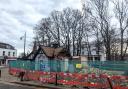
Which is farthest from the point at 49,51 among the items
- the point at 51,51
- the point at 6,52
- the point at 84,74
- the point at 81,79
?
the point at 6,52

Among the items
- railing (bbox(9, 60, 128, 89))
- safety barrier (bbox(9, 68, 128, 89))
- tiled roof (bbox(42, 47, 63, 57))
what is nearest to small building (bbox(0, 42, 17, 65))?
tiled roof (bbox(42, 47, 63, 57))

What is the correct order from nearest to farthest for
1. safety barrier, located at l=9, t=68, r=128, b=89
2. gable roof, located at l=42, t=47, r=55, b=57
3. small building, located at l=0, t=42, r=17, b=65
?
safety barrier, located at l=9, t=68, r=128, b=89 < gable roof, located at l=42, t=47, r=55, b=57 < small building, located at l=0, t=42, r=17, b=65

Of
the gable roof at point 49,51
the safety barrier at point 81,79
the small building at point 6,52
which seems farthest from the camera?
the small building at point 6,52

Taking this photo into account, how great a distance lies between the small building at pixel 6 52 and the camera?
Answer: 100 meters

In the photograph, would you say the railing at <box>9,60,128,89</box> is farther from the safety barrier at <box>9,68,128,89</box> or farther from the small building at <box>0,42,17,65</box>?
the small building at <box>0,42,17,65</box>

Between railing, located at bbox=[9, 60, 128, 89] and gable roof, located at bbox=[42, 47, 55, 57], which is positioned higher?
gable roof, located at bbox=[42, 47, 55, 57]

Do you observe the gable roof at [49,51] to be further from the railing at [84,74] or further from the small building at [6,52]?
the small building at [6,52]

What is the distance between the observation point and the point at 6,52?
4279 inches

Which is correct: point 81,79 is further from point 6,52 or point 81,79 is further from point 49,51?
point 6,52

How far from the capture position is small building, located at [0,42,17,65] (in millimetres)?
100500

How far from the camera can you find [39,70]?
2802 centimetres

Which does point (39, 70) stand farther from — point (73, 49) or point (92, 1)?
point (73, 49)

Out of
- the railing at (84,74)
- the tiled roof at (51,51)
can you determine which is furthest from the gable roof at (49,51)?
the railing at (84,74)

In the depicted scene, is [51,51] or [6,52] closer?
[51,51]
